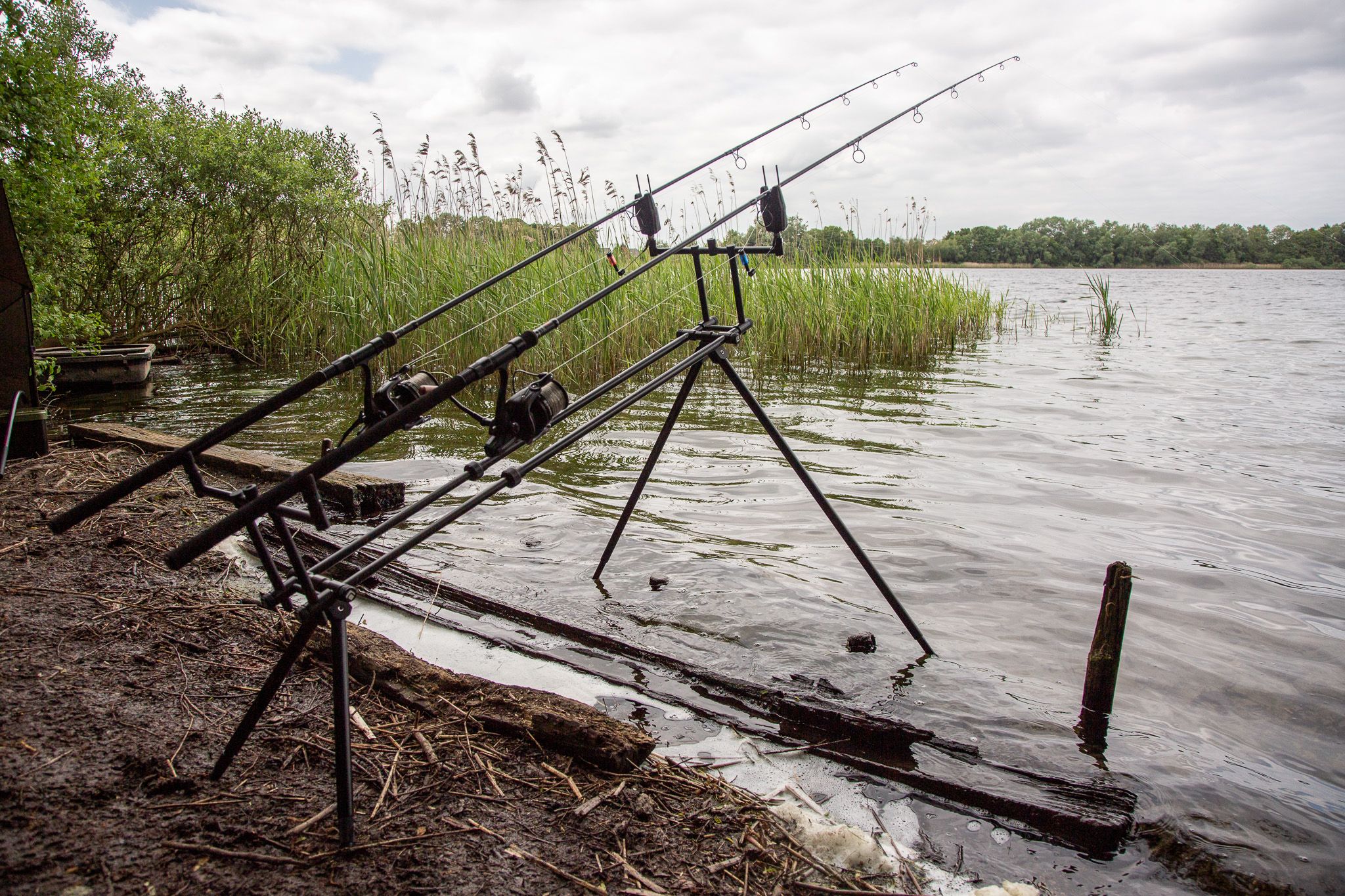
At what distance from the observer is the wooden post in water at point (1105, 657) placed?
8.63ft

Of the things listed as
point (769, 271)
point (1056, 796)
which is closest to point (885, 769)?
point (1056, 796)

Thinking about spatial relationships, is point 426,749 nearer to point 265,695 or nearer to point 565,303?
point 265,695

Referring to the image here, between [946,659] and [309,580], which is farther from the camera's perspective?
[946,659]

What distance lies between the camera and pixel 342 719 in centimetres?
187

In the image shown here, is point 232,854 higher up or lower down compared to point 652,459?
lower down

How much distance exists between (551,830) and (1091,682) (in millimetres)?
2025

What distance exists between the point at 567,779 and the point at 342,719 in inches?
25.5

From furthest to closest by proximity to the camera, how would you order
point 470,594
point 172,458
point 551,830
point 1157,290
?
1. point 1157,290
2. point 470,594
3. point 551,830
4. point 172,458

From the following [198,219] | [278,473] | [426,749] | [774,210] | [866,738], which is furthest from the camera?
[198,219]

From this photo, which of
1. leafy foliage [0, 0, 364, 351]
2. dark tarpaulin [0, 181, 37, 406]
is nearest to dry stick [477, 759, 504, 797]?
dark tarpaulin [0, 181, 37, 406]

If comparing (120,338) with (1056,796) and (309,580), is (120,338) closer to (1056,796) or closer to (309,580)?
(309,580)

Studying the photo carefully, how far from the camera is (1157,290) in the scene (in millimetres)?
37031

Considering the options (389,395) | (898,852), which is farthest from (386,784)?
(898,852)

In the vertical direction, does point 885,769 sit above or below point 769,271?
below
